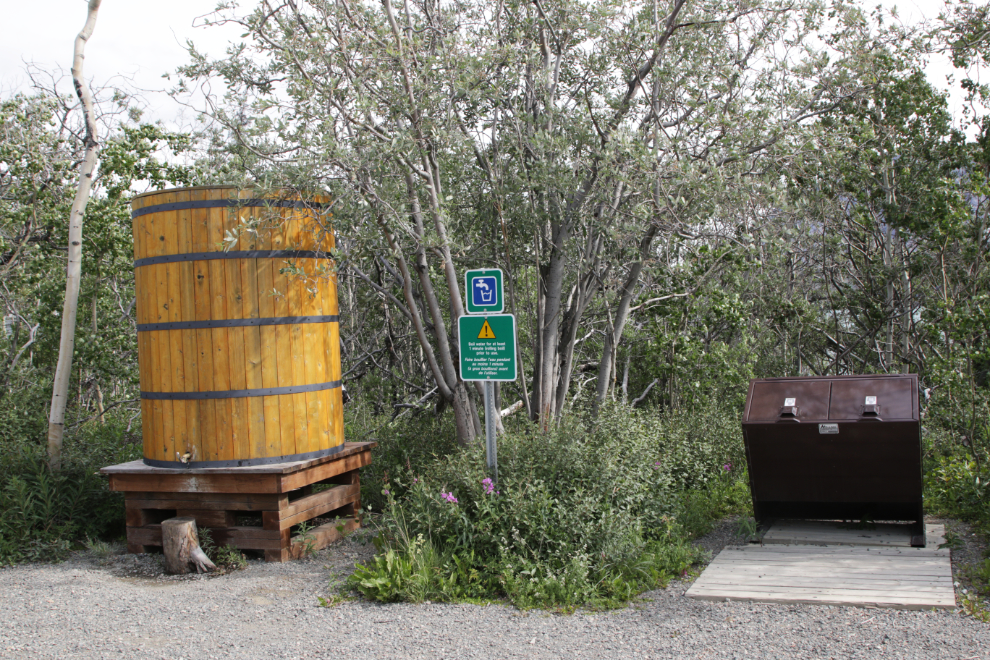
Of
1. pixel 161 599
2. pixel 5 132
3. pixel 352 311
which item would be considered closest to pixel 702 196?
pixel 161 599

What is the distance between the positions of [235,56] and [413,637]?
4.91 m

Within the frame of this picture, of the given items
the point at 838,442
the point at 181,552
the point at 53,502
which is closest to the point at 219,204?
the point at 181,552

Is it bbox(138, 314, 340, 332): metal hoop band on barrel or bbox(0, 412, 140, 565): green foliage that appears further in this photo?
bbox(0, 412, 140, 565): green foliage

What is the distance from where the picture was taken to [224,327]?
5.80m

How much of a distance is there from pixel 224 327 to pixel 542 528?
272 centimetres

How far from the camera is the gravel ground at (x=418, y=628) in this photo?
3.97m

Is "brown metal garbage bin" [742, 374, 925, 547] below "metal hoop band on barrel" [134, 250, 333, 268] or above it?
below

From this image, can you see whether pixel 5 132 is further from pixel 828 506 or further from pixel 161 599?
pixel 828 506

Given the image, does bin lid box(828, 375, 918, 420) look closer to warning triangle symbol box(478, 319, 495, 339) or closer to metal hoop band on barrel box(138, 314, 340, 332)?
warning triangle symbol box(478, 319, 495, 339)

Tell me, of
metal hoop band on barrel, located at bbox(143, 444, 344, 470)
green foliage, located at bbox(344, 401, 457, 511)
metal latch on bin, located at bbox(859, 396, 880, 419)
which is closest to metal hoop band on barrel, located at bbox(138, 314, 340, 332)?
metal hoop band on barrel, located at bbox(143, 444, 344, 470)

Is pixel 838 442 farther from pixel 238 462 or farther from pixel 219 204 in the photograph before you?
pixel 219 204

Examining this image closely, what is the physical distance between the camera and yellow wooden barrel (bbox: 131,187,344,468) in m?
5.81

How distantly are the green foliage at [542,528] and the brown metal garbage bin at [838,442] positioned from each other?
84cm

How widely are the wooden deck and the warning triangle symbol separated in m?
2.11
